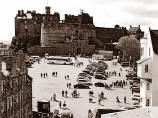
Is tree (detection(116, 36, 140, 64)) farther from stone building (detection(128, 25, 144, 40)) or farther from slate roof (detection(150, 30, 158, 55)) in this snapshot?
slate roof (detection(150, 30, 158, 55))

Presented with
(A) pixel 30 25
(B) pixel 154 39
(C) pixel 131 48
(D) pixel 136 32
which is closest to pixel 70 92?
(B) pixel 154 39

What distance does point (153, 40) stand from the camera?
32.8 metres

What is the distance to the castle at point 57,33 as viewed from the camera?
405 feet

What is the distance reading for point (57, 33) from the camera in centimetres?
13500

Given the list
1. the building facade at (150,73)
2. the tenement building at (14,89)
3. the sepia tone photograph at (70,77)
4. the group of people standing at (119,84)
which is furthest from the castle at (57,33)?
the building facade at (150,73)

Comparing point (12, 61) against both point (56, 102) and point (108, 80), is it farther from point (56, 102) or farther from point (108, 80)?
point (108, 80)

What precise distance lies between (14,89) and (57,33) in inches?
3948

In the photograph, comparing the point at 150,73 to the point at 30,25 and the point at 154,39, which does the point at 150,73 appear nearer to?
the point at 154,39

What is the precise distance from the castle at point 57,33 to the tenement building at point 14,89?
78.6 meters

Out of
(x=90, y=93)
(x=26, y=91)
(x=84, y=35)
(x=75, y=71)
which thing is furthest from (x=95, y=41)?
(x=26, y=91)

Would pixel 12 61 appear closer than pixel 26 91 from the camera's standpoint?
Yes

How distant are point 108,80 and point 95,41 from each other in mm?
71543

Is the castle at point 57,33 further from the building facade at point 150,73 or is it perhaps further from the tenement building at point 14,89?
the building facade at point 150,73

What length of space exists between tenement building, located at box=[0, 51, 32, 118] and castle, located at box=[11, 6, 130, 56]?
7858 centimetres
